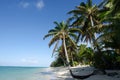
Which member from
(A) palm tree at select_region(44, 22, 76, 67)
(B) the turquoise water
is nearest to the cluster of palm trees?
(A) palm tree at select_region(44, 22, 76, 67)

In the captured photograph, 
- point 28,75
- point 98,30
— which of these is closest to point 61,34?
point 28,75

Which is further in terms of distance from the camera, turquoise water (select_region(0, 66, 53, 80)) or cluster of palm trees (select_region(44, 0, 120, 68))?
turquoise water (select_region(0, 66, 53, 80))

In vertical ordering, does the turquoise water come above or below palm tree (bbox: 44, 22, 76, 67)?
below

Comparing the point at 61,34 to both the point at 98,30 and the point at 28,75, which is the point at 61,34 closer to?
the point at 28,75

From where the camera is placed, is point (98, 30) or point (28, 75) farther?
point (28, 75)

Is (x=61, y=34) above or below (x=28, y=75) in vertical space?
above

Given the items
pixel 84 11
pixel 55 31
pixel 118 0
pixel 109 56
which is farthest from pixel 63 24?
pixel 118 0

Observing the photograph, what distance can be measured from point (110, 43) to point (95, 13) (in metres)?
6.51

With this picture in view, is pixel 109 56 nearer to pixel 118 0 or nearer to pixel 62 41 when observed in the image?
pixel 62 41

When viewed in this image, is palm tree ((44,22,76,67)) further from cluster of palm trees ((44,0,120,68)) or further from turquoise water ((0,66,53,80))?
turquoise water ((0,66,53,80))

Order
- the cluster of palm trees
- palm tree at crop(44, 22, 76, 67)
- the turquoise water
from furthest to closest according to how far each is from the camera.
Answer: palm tree at crop(44, 22, 76, 67) → the turquoise water → the cluster of palm trees

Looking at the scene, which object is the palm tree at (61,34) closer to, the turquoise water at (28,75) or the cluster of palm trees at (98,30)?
the cluster of palm trees at (98,30)

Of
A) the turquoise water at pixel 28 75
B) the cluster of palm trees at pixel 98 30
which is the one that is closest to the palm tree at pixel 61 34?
the cluster of palm trees at pixel 98 30

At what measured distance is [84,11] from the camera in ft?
83.8
